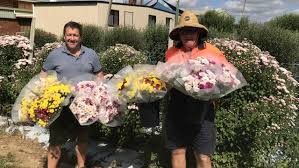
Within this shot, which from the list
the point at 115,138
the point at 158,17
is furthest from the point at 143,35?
the point at 158,17

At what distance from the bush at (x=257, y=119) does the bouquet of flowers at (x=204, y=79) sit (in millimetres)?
1101

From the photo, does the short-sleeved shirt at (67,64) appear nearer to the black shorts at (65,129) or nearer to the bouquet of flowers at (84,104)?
the bouquet of flowers at (84,104)

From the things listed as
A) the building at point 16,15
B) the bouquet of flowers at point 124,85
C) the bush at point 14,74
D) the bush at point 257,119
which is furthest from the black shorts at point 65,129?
the building at point 16,15

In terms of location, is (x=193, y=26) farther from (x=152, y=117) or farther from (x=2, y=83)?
(x=2, y=83)

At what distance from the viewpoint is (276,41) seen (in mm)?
14953

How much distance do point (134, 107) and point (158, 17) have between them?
37.2 m

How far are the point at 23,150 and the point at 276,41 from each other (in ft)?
35.9

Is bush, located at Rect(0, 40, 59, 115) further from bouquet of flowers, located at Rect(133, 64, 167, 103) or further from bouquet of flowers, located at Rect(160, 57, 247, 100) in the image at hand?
bouquet of flowers, located at Rect(160, 57, 247, 100)

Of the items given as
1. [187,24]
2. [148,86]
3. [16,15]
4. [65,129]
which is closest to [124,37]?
[65,129]

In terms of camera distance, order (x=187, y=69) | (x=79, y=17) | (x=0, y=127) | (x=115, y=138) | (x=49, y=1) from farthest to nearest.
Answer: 1. (x=49, y=1)
2. (x=79, y=17)
3. (x=0, y=127)
4. (x=115, y=138)
5. (x=187, y=69)

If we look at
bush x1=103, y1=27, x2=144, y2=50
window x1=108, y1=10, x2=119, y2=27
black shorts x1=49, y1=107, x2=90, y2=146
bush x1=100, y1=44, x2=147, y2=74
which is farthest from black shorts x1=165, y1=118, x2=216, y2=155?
window x1=108, y1=10, x2=119, y2=27

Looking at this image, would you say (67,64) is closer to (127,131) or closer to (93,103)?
(93,103)

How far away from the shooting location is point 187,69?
3.81 meters

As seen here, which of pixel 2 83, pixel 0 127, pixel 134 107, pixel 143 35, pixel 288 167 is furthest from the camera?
pixel 143 35
